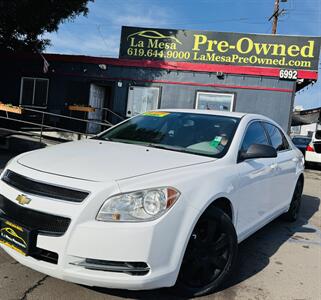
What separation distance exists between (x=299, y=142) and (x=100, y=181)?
20.8 m

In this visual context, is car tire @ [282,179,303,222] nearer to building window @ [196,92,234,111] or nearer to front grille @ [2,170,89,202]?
front grille @ [2,170,89,202]

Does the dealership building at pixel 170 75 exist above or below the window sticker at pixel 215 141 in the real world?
above

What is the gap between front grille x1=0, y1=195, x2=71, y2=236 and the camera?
2602mm

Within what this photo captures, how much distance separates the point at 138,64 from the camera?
14289 millimetres

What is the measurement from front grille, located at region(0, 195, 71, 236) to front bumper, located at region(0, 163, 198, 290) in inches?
1.7

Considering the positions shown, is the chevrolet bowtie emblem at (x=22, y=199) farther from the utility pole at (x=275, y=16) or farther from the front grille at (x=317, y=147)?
the utility pole at (x=275, y=16)

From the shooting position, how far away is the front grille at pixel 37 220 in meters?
2.60

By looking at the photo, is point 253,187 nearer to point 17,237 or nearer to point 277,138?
point 277,138

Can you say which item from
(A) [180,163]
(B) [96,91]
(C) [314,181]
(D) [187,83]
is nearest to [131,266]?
(A) [180,163]

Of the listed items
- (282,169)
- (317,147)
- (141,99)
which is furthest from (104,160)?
(317,147)

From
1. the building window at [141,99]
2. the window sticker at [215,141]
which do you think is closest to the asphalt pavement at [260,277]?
the window sticker at [215,141]

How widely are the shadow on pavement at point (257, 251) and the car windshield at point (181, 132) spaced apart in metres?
1.24

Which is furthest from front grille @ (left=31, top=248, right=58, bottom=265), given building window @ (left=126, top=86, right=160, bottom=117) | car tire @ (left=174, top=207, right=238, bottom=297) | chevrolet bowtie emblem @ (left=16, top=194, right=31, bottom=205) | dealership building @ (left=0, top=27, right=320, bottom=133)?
building window @ (left=126, top=86, right=160, bottom=117)

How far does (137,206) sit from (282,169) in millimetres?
2703
